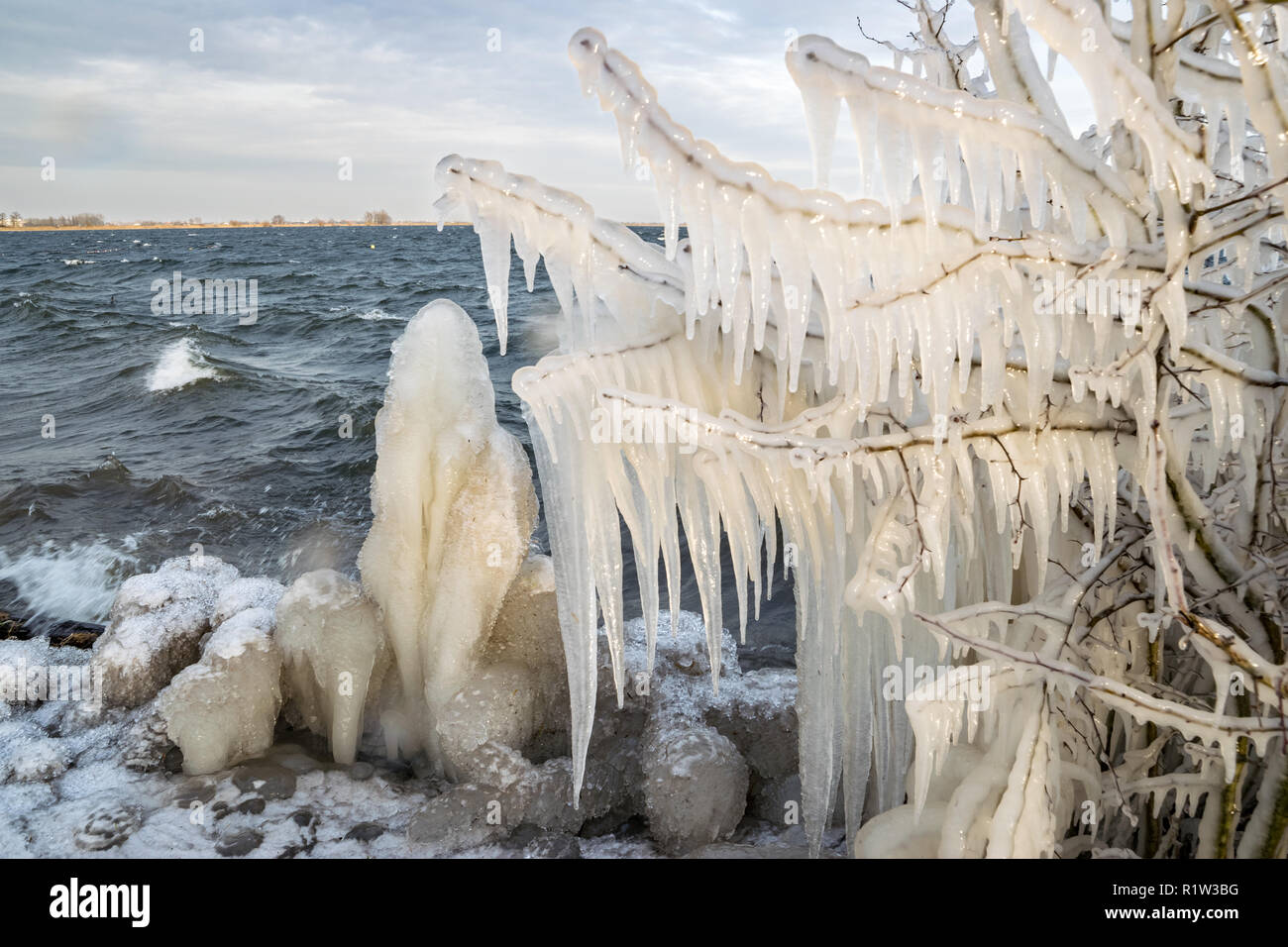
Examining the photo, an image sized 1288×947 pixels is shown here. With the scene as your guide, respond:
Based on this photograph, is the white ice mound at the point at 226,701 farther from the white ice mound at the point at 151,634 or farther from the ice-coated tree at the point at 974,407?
the ice-coated tree at the point at 974,407

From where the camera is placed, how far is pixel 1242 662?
2305 millimetres

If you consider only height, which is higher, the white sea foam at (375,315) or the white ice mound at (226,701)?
the white sea foam at (375,315)

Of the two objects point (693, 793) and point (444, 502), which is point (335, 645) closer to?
point (444, 502)

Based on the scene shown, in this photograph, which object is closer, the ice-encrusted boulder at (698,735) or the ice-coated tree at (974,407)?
the ice-coated tree at (974,407)

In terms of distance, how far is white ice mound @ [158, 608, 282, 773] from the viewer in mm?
4734

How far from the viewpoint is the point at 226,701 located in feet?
15.7

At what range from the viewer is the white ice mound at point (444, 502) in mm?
→ 4773

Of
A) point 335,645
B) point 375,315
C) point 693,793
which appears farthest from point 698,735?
point 375,315

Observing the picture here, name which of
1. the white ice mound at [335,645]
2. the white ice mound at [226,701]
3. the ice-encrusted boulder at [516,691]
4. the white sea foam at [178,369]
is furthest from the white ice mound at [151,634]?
the white sea foam at [178,369]

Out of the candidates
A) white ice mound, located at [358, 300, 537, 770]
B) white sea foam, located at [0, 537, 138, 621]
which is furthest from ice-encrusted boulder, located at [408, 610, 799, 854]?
white sea foam, located at [0, 537, 138, 621]

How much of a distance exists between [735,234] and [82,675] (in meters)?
5.66

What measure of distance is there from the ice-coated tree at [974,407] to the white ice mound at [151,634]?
334 centimetres

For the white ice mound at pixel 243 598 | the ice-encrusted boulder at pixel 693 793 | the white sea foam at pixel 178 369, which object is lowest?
the ice-encrusted boulder at pixel 693 793

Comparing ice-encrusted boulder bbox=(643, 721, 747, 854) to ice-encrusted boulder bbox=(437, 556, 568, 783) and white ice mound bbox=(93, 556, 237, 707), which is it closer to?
ice-encrusted boulder bbox=(437, 556, 568, 783)
